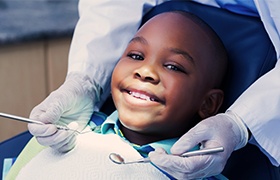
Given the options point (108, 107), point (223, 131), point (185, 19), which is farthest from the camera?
point (108, 107)

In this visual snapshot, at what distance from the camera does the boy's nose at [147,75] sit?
0.98m

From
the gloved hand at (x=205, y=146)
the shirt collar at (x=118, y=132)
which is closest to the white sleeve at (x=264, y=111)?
the gloved hand at (x=205, y=146)

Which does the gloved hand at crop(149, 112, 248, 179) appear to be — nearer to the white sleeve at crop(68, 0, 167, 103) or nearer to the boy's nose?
the boy's nose

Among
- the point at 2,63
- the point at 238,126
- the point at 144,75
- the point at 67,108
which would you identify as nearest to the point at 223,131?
the point at 238,126

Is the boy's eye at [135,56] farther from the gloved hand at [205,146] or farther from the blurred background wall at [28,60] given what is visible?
the blurred background wall at [28,60]

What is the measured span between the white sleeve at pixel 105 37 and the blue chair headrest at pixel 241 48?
6.2 inches

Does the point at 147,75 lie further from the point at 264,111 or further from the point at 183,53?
the point at 264,111

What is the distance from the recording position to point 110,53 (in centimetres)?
126

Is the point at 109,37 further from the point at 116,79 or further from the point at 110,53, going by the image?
the point at 116,79

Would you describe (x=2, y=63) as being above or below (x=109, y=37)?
below

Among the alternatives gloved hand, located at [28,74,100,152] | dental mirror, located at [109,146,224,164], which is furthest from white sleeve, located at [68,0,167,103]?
dental mirror, located at [109,146,224,164]

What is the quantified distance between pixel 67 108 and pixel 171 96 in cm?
22

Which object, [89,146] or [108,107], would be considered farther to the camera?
[108,107]

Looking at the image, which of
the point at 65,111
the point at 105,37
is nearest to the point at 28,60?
the point at 105,37
